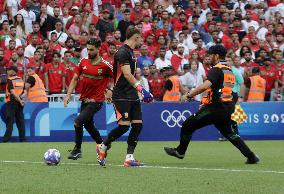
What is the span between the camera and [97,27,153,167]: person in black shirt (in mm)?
14031

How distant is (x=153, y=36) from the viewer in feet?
90.2

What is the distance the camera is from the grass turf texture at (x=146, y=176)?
35.1 ft

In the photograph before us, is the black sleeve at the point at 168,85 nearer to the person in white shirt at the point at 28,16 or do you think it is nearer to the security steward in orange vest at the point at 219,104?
the person in white shirt at the point at 28,16

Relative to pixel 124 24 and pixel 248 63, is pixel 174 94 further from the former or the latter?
pixel 124 24

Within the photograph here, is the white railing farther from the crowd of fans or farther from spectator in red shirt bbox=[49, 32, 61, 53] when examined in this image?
spectator in red shirt bbox=[49, 32, 61, 53]

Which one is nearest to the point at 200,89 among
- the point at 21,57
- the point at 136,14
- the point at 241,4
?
the point at 21,57

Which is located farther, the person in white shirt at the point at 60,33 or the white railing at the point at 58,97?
the person in white shirt at the point at 60,33

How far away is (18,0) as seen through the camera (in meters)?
28.2

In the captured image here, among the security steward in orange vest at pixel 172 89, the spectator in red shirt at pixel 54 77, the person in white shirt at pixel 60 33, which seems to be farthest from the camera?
the person in white shirt at pixel 60 33

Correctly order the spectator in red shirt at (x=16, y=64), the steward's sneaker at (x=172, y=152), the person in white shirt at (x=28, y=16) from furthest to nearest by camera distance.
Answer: the person in white shirt at (x=28, y=16)
the spectator in red shirt at (x=16, y=64)
the steward's sneaker at (x=172, y=152)

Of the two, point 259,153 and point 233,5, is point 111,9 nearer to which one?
point 233,5

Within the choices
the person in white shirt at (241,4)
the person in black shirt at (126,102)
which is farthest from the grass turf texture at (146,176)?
the person in white shirt at (241,4)

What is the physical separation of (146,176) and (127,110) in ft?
6.62

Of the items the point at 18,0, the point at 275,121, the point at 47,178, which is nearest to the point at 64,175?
the point at 47,178
